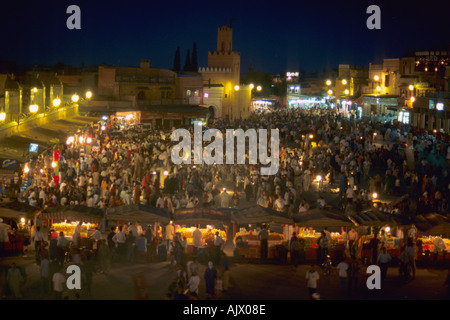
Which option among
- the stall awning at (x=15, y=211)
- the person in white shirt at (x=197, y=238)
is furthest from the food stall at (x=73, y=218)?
the person in white shirt at (x=197, y=238)

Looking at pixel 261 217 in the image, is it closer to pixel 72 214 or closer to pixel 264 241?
pixel 264 241

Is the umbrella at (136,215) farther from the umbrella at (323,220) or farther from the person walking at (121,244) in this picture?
the umbrella at (323,220)

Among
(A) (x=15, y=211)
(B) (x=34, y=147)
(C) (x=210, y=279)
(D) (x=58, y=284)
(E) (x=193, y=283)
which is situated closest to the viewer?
(D) (x=58, y=284)

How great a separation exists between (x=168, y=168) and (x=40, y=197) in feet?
27.0

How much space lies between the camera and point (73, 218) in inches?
542

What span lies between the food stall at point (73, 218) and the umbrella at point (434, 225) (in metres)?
7.71

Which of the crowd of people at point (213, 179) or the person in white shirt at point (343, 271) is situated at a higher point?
the crowd of people at point (213, 179)

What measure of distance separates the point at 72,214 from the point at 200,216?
10.00 ft

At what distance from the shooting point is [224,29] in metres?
68.2

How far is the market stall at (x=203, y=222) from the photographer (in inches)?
546

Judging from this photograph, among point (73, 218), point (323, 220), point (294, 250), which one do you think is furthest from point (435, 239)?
point (73, 218)

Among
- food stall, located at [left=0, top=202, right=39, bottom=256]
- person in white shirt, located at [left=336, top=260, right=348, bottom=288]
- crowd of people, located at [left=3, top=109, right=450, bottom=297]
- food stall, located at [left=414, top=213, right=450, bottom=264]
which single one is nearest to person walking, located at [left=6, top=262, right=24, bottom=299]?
crowd of people, located at [left=3, top=109, right=450, bottom=297]
